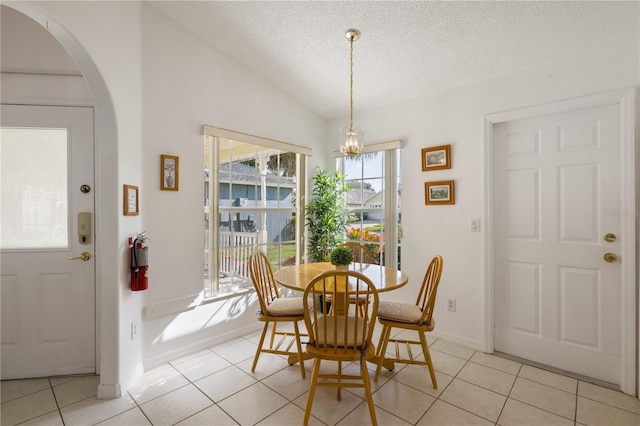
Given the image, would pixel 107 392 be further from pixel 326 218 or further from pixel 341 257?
pixel 326 218

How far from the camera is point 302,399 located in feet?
6.73

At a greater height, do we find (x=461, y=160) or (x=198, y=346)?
(x=461, y=160)

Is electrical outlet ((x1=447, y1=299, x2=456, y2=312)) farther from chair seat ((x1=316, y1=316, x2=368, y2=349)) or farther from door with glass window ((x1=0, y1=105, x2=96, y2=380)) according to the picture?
door with glass window ((x1=0, y1=105, x2=96, y2=380))

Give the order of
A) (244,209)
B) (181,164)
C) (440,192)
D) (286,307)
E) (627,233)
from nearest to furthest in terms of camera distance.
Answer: (627,233)
(286,307)
(181,164)
(440,192)
(244,209)

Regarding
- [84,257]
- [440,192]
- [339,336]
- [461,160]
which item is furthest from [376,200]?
[84,257]

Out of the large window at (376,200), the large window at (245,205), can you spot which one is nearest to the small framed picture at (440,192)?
the large window at (376,200)

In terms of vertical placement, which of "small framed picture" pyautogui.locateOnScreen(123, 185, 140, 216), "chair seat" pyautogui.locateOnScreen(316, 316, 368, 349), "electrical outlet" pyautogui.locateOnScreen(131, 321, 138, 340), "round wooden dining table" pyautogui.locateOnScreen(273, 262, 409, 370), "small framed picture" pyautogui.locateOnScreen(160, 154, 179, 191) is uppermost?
"small framed picture" pyautogui.locateOnScreen(160, 154, 179, 191)

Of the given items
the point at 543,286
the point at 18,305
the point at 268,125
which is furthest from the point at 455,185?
the point at 18,305

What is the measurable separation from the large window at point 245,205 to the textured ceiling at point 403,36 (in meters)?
0.89

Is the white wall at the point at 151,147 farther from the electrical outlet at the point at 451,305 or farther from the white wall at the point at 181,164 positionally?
the electrical outlet at the point at 451,305

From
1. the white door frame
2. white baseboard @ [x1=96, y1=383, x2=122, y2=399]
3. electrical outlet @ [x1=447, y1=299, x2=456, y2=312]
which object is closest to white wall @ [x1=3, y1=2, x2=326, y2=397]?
white baseboard @ [x1=96, y1=383, x2=122, y2=399]

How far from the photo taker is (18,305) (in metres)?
2.29

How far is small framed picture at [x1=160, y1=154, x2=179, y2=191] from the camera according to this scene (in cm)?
253

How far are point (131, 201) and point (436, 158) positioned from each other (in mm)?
2825
